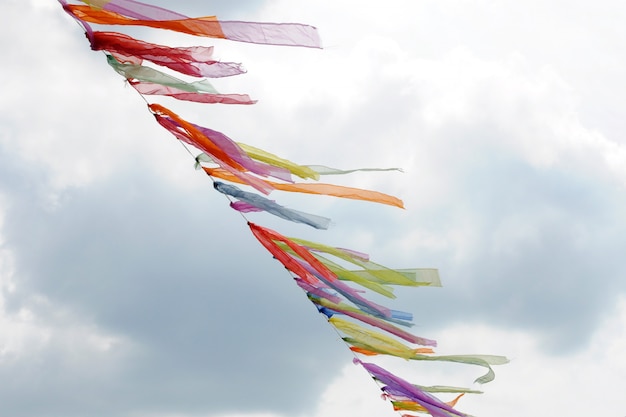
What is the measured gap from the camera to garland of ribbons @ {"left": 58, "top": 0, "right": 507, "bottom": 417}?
7.65 m

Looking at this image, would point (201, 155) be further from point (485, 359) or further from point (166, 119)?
point (485, 359)

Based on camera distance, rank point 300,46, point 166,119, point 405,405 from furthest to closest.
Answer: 1. point 405,405
2. point 166,119
3. point 300,46

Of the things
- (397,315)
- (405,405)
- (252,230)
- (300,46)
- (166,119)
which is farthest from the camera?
(405,405)

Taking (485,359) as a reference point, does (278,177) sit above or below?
above

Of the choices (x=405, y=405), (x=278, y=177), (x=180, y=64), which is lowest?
(x=405, y=405)

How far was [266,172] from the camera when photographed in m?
8.55

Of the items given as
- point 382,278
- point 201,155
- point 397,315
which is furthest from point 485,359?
point 201,155

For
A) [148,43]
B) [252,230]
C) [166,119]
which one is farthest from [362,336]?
[148,43]

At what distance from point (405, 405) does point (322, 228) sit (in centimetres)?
375

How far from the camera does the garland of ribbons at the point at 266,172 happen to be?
7.65 m

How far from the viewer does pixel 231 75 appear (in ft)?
26.2

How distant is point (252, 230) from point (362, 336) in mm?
2032

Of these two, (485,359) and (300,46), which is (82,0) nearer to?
(300,46)

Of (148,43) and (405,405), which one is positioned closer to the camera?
(148,43)
